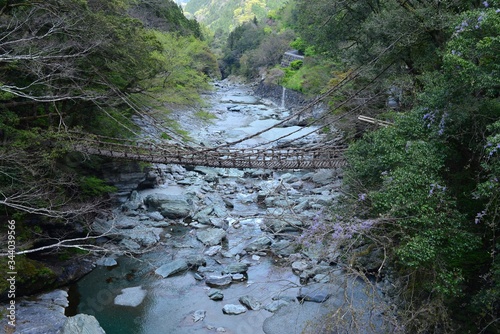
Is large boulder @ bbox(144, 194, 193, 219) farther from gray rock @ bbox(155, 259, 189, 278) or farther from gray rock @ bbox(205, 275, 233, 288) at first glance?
gray rock @ bbox(205, 275, 233, 288)

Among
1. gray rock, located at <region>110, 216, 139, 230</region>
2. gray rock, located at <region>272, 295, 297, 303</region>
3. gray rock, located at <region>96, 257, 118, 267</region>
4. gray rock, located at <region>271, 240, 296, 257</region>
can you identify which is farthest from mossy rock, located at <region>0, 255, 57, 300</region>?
gray rock, located at <region>271, 240, 296, 257</region>

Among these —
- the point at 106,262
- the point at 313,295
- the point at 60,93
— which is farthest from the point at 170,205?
the point at 313,295

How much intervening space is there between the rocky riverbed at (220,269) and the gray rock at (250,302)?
0.02 meters

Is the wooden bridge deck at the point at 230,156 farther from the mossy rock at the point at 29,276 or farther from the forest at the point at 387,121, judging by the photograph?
the mossy rock at the point at 29,276

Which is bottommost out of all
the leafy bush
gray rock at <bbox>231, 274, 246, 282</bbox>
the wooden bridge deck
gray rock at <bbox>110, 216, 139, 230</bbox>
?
gray rock at <bbox>231, 274, 246, 282</bbox>

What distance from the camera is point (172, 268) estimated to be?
6.36 metres

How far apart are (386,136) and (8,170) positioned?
4.72m

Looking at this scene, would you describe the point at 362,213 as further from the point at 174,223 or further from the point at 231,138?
the point at 231,138

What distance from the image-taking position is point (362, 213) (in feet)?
14.2

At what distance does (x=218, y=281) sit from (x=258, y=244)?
1.23 m

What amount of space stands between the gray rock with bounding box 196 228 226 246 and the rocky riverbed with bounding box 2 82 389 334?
Answer: 23mm

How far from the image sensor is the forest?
344 cm

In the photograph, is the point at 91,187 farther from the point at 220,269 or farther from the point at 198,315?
the point at 198,315

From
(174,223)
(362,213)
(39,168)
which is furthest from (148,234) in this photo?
(362,213)
